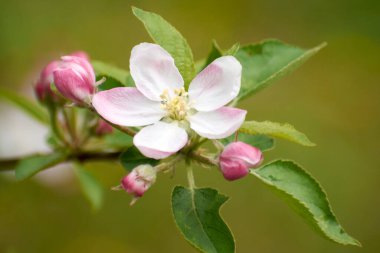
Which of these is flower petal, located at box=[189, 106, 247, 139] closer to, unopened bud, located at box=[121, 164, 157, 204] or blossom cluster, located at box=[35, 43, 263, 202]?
blossom cluster, located at box=[35, 43, 263, 202]

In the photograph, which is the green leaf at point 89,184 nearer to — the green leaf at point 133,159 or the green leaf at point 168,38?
the green leaf at point 133,159

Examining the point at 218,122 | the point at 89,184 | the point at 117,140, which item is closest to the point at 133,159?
the point at 218,122

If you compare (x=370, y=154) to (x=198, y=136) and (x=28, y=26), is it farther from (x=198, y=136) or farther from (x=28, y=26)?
(x=198, y=136)

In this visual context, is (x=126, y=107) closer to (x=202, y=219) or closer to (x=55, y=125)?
(x=202, y=219)

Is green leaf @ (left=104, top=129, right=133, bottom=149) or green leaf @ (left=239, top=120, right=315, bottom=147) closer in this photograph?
green leaf @ (left=239, top=120, right=315, bottom=147)

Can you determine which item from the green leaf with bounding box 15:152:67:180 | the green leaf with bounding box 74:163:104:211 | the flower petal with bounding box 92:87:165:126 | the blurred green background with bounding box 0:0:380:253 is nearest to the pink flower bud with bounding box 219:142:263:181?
the flower petal with bounding box 92:87:165:126

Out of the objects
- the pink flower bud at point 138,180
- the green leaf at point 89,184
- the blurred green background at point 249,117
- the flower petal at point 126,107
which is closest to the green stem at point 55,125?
the green leaf at point 89,184
